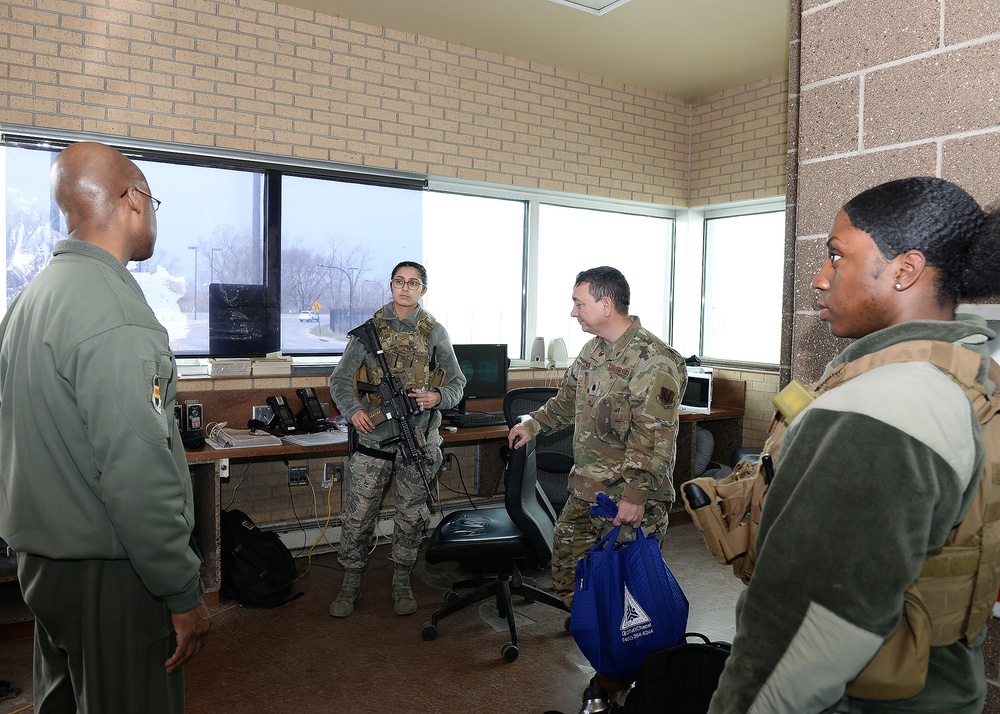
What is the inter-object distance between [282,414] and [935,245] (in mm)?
3793

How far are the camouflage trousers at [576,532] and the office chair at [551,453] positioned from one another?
1039mm

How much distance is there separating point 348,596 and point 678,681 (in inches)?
82.8

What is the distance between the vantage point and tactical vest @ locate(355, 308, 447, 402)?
377 cm

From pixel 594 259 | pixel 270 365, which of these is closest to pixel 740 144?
pixel 594 259

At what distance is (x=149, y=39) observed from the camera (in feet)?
13.4

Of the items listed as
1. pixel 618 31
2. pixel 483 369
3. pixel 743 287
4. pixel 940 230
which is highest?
pixel 618 31

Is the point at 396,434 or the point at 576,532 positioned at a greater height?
the point at 396,434

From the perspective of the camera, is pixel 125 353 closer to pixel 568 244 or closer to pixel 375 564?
pixel 375 564

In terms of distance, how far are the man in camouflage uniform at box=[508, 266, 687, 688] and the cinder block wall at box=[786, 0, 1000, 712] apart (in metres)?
1.00

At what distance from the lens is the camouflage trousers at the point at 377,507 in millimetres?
3693

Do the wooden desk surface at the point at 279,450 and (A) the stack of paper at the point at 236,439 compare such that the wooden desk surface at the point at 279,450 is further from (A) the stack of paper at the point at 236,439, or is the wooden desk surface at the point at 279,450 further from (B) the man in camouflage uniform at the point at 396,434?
(B) the man in camouflage uniform at the point at 396,434

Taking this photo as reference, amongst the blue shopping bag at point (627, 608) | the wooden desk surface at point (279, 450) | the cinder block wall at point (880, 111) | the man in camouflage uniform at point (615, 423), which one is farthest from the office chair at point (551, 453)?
the cinder block wall at point (880, 111)

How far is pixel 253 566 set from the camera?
3795 millimetres

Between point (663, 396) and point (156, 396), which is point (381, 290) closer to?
point (663, 396)
